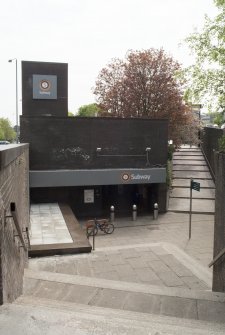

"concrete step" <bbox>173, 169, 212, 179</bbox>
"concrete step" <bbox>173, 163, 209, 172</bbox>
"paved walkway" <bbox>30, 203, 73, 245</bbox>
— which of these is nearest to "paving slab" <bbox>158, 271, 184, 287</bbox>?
"paved walkway" <bbox>30, 203, 73, 245</bbox>

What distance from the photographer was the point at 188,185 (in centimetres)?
2417

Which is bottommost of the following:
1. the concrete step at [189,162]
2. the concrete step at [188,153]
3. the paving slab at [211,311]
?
the paving slab at [211,311]

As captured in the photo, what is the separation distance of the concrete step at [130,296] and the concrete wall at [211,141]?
15.7m

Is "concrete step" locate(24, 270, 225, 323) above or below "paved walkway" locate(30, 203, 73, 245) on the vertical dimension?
above

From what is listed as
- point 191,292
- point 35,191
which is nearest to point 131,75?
point 35,191

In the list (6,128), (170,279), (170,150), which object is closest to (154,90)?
(170,150)

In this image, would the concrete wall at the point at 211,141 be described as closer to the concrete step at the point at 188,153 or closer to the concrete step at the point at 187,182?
the concrete step at the point at 188,153

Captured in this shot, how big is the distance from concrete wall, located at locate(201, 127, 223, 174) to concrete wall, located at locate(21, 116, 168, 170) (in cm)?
437

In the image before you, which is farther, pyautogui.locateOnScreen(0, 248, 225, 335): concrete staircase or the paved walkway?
the paved walkway

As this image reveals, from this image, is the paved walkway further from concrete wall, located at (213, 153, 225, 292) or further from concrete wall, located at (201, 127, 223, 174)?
concrete wall, located at (201, 127, 223, 174)

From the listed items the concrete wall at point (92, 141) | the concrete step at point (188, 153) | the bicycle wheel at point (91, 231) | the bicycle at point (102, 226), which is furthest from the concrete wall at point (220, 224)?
the concrete step at point (188, 153)

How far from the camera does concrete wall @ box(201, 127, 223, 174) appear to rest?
25.0 metres

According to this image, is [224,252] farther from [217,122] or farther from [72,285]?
[217,122]

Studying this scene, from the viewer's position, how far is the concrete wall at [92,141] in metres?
19.0
